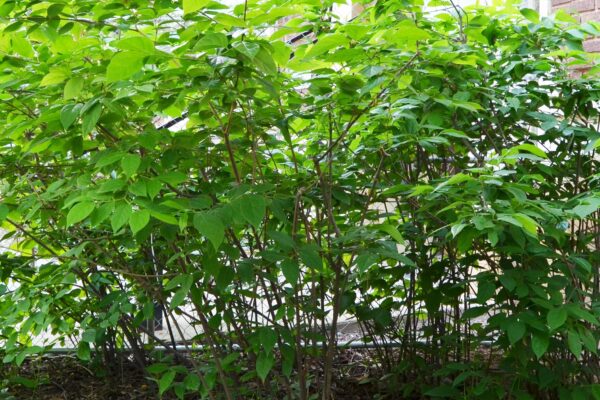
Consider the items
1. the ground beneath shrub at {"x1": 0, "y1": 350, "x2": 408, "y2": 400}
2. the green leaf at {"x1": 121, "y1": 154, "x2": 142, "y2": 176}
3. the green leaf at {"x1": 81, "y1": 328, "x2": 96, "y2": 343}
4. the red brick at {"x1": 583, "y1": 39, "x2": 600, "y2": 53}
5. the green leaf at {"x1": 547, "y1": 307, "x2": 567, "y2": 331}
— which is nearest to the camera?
the green leaf at {"x1": 121, "y1": 154, "x2": 142, "y2": 176}

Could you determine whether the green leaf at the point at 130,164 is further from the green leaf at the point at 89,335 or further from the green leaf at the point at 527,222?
the green leaf at the point at 89,335

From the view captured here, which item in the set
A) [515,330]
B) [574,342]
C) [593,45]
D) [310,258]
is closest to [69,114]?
[310,258]

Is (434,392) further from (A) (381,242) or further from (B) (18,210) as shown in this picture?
(B) (18,210)

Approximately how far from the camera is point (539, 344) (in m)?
2.24

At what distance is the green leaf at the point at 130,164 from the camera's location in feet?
6.00

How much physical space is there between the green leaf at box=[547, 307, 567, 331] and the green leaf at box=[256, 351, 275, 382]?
0.85 meters

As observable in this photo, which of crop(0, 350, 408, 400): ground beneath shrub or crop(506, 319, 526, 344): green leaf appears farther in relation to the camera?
crop(0, 350, 408, 400): ground beneath shrub

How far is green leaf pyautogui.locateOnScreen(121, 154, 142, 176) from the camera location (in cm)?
183

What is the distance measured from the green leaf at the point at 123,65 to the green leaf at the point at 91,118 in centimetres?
10

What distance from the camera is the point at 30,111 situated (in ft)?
8.06

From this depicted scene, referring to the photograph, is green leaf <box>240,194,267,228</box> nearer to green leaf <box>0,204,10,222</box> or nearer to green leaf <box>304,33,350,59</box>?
green leaf <box>304,33,350,59</box>

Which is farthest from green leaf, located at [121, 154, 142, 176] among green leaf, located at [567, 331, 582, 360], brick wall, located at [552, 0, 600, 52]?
brick wall, located at [552, 0, 600, 52]

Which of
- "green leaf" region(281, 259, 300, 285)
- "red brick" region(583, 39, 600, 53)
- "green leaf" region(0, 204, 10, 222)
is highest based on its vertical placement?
"red brick" region(583, 39, 600, 53)

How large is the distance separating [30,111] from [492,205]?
4.92ft
